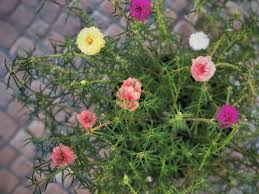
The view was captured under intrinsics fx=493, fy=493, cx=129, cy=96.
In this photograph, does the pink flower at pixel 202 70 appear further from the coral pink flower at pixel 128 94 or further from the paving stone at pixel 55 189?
the paving stone at pixel 55 189

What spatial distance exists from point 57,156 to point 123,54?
24.0 inches

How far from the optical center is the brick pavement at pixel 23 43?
2479 mm

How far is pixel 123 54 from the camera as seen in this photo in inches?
81.4

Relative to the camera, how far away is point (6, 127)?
8.34ft

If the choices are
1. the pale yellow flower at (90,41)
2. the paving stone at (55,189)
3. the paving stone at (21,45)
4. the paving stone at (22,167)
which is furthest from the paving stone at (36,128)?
the pale yellow flower at (90,41)

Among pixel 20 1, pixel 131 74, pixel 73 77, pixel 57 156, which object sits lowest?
pixel 57 156

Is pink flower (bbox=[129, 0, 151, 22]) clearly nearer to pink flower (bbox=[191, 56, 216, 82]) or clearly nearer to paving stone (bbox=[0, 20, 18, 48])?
pink flower (bbox=[191, 56, 216, 82])

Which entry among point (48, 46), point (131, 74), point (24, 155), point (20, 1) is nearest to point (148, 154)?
point (131, 74)

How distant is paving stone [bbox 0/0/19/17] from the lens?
273 centimetres

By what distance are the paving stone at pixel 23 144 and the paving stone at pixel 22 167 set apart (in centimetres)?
3

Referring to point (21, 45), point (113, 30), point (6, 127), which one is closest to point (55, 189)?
point (6, 127)

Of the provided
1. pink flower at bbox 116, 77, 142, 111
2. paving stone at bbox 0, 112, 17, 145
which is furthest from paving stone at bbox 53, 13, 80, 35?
pink flower at bbox 116, 77, 142, 111

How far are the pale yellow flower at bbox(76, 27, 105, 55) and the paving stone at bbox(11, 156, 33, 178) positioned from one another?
1039mm

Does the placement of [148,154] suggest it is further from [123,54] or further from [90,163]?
[123,54]
